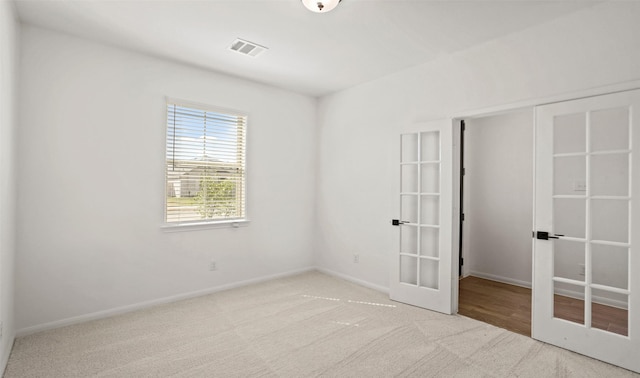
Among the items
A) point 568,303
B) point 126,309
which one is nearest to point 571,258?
point 568,303

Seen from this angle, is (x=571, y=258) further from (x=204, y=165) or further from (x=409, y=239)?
(x=204, y=165)

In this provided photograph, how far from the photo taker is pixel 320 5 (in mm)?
2377

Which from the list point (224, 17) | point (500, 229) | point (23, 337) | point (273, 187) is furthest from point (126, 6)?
point (500, 229)

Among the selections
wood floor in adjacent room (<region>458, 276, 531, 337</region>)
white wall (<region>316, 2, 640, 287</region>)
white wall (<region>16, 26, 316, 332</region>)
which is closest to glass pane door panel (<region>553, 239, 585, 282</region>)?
wood floor in adjacent room (<region>458, 276, 531, 337</region>)

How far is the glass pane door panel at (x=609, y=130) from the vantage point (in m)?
2.39

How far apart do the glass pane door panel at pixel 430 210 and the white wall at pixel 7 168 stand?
365 centimetres

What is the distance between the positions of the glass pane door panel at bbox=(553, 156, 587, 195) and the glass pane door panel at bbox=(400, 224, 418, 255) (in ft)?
4.63

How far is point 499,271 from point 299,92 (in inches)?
155

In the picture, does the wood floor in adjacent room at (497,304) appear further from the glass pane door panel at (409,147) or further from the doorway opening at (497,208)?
the glass pane door panel at (409,147)

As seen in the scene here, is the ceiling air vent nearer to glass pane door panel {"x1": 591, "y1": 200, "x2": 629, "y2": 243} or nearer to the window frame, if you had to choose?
the window frame

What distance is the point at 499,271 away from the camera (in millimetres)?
4531

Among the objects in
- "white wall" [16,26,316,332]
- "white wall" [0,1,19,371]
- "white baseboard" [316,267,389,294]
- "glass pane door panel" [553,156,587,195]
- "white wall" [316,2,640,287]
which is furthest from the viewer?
"white baseboard" [316,267,389,294]

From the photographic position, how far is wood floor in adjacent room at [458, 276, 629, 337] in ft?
9.05

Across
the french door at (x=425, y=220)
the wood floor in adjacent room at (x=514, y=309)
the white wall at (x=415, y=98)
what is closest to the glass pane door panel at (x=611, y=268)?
the wood floor in adjacent room at (x=514, y=309)
